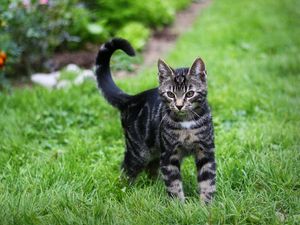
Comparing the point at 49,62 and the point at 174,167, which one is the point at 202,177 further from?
the point at 49,62

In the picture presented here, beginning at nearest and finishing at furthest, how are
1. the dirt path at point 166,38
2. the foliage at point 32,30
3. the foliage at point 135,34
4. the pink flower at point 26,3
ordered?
the foliage at point 32,30 < the pink flower at point 26,3 < the dirt path at point 166,38 < the foliage at point 135,34

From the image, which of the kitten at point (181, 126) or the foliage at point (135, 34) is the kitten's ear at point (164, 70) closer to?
the kitten at point (181, 126)

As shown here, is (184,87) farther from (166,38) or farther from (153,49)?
(166,38)

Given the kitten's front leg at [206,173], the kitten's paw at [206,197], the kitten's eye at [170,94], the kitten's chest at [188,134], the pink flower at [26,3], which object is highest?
the pink flower at [26,3]

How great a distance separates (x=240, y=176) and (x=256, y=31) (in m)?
5.42

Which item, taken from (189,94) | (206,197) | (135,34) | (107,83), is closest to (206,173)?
(206,197)

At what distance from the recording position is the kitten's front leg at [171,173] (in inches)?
141

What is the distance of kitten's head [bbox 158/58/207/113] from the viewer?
11.4 feet

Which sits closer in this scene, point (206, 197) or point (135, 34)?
point (206, 197)

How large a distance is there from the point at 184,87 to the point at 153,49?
483 centimetres

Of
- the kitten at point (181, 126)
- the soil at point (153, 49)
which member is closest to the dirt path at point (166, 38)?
the soil at point (153, 49)

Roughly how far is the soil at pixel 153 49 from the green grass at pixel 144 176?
518 mm

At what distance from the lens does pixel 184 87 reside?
11.5ft

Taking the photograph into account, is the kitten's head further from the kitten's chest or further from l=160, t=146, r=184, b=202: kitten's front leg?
l=160, t=146, r=184, b=202: kitten's front leg
